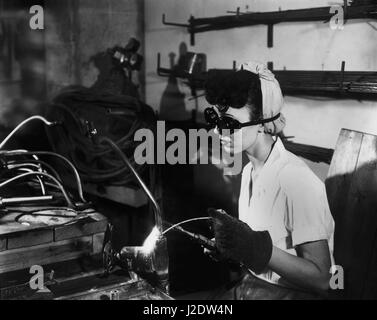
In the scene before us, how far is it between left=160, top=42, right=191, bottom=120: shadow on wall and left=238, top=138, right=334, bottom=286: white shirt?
3.04 metres

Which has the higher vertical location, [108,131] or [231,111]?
[231,111]

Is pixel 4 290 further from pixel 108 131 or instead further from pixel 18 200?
pixel 108 131

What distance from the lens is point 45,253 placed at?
226 centimetres

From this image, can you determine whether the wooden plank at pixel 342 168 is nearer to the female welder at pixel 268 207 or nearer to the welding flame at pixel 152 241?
the female welder at pixel 268 207

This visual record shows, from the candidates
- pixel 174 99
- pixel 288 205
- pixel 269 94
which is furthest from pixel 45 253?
pixel 174 99

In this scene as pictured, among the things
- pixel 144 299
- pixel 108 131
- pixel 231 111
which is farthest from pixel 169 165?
pixel 144 299

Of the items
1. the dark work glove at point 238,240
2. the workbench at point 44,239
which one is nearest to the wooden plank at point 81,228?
the workbench at point 44,239

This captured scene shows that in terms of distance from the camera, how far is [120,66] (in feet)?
18.4

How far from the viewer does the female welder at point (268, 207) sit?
6.93 feet

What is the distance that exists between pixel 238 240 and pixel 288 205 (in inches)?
13.9
